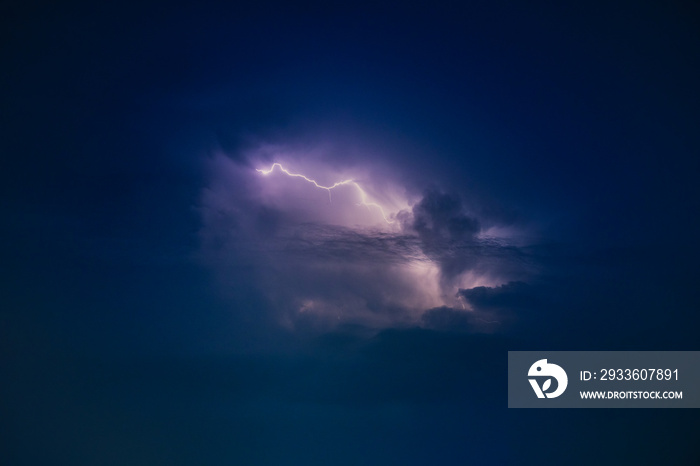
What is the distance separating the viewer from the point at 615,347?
8.42 meters

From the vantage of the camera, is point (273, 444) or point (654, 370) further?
point (273, 444)

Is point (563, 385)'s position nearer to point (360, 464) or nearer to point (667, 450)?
point (667, 450)

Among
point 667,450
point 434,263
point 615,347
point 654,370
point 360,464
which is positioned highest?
point 434,263

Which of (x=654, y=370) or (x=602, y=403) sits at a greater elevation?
(x=654, y=370)

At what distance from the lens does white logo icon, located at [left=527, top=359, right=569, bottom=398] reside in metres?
7.84

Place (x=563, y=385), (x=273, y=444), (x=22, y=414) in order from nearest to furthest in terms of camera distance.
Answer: (x=22, y=414) < (x=563, y=385) < (x=273, y=444)

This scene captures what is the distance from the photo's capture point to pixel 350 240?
8.57 metres

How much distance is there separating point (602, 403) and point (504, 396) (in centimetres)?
188

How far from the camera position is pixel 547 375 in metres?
7.96

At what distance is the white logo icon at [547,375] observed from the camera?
784 cm

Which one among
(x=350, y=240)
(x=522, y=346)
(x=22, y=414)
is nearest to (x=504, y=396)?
(x=522, y=346)

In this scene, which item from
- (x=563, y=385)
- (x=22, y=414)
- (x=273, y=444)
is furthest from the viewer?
(x=273, y=444)

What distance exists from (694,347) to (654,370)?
157 cm

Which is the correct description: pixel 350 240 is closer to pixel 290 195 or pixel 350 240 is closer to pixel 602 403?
Result: pixel 290 195
